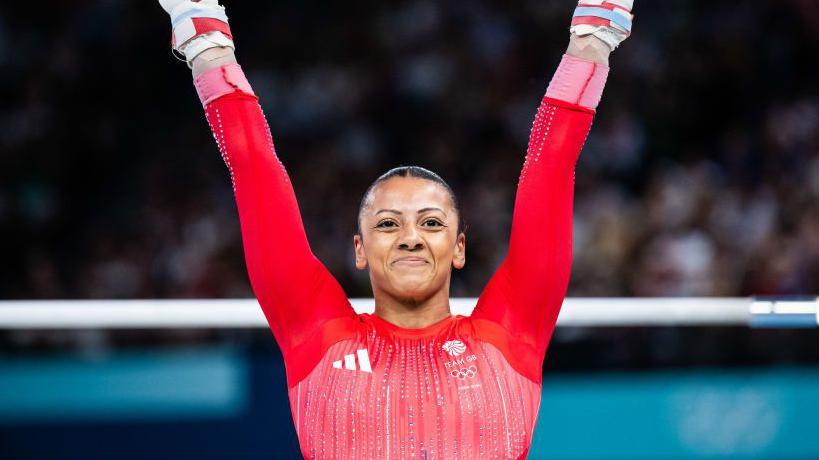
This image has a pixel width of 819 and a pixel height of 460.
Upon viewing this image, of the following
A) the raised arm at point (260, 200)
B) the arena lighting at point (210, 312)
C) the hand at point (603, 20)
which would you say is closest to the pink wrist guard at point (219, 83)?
the raised arm at point (260, 200)

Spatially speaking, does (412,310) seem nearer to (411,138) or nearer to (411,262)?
(411,262)

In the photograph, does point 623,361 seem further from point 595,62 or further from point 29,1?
point 29,1

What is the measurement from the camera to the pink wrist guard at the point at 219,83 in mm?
2385

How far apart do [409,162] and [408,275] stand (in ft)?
14.1

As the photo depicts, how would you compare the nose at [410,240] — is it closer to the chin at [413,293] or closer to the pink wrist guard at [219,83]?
the chin at [413,293]

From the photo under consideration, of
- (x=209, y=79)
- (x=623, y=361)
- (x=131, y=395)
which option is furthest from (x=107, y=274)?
(x=209, y=79)

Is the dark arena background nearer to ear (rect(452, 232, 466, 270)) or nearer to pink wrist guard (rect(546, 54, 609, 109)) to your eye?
ear (rect(452, 232, 466, 270))

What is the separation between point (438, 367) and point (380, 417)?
0.57ft

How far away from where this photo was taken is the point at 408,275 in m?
2.34

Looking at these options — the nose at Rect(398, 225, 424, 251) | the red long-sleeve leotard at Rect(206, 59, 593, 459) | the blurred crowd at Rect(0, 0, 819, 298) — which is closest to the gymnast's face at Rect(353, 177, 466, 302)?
the nose at Rect(398, 225, 424, 251)

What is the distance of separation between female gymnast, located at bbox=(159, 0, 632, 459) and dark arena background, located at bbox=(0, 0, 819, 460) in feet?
4.11

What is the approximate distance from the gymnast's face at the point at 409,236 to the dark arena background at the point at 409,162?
Result: 1.31m

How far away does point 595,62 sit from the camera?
2377 mm

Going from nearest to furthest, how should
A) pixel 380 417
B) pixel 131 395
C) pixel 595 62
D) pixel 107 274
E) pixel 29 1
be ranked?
pixel 380 417 → pixel 595 62 → pixel 131 395 → pixel 107 274 → pixel 29 1
